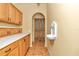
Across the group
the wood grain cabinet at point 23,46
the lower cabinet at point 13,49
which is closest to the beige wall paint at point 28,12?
the wood grain cabinet at point 23,46

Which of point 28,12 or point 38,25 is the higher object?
point 28,12

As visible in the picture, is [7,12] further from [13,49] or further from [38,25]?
[38,25]

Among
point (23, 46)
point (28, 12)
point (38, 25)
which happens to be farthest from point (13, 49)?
point (28, 12)

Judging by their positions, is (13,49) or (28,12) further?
(28,12)

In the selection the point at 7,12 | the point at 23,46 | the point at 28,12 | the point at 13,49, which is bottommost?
the point at 23,46

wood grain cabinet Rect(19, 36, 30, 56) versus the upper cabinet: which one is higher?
the upper cabinet

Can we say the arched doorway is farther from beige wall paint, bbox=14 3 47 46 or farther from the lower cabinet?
the lower cabinet

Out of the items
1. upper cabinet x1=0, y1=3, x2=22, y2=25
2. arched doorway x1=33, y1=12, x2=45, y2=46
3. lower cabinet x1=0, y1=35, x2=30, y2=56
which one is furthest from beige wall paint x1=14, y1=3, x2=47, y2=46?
lower cabinet x1=0, y1=35, x2=30, y2=56

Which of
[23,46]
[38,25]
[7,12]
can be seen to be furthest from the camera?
[38,25]

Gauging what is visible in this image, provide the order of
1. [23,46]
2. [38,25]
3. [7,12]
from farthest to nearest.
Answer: [38,25], [23,46], [7,12]

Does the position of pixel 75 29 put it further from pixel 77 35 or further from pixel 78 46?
pixel 78 46

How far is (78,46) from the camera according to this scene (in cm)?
146

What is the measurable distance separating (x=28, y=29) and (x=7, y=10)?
8.59ft

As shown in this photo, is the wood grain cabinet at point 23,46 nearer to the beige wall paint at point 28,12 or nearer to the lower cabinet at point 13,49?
the lower cabinet at point 13,49
